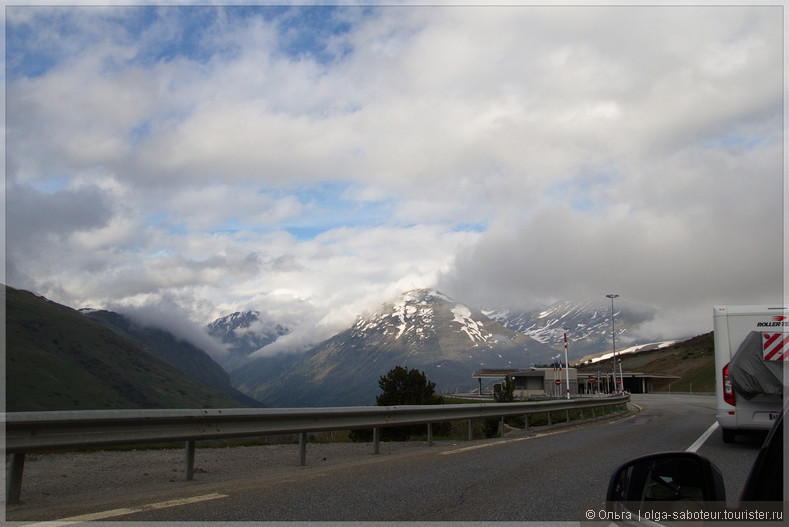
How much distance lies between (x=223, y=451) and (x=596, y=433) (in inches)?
394

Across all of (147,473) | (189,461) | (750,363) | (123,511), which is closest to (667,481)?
(123,511)

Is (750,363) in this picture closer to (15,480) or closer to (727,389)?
(727,389)

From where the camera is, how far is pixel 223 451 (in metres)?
11.8

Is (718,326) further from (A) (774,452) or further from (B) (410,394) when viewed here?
(B) (410,394)

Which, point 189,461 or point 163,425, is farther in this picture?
point 189,461

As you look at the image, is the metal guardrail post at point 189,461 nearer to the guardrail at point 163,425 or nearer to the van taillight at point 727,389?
the guardrail at point 163,425

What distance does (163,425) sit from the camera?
7.10m

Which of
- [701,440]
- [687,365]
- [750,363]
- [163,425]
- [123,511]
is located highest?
[750,363]

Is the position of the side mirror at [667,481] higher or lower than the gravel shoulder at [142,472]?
higher

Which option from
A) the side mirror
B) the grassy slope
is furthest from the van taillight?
the grassy slope

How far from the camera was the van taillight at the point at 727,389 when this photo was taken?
1183cm

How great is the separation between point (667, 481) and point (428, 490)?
15.9ft

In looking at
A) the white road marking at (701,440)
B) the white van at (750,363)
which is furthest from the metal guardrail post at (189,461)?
the white van at (750,363)

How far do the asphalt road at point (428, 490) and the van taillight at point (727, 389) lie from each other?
3.19 feet
